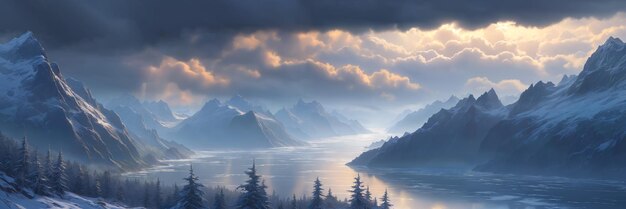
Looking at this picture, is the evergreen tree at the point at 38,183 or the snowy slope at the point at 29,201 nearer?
the snowy slope at the point at 29,201

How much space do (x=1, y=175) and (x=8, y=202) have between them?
18306 mm

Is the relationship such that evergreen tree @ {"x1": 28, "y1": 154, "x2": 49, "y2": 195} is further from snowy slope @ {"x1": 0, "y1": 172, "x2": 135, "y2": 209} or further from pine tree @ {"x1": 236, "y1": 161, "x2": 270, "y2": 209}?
pine tree @ {"x1": 236, "y1": 161, "x2": 270, "y2": 209}

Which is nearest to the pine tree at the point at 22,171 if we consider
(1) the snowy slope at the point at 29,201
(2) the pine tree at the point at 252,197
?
(1) the snowy slope at the point at 29,201

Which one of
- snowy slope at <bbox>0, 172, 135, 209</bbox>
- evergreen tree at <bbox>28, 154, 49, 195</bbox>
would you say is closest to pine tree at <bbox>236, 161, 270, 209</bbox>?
snowy slope at <bbox>0, 172, 135, 209</bbox>

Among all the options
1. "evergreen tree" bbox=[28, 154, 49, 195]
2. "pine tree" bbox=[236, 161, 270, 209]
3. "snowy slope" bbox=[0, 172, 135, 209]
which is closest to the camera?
"pine tree" bbox=[236, 161, 270, 209]

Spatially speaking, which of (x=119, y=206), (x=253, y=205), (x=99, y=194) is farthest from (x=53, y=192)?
(x=253, y=205)

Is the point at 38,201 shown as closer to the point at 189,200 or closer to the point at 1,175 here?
the point at 1,175

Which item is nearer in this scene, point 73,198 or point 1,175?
point 1,175

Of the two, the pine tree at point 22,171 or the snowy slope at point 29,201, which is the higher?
the pine tree at point 22,171

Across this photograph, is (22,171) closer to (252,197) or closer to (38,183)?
(38,183)

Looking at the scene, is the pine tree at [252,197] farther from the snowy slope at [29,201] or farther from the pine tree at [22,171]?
the pine tree at [22,171]

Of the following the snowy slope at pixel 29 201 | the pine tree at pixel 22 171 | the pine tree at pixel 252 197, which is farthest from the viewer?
the pine tree at pixel 22 171

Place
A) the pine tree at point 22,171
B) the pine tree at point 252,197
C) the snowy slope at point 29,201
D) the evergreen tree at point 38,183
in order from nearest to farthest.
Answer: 1. the pine tree at point 252,197
2. the snowy slope at point 29,201
3. the pine tree at point 22,171
4. the evergreen tree at point 38,183

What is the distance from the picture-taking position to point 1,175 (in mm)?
141500
